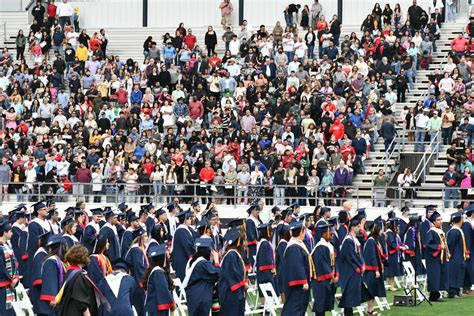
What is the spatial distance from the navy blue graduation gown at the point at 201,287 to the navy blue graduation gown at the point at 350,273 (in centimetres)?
380

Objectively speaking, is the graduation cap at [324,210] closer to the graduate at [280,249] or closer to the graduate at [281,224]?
the graduate at [281,224]

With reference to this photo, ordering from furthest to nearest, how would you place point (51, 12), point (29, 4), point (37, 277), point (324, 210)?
point (29, 4)
point (51, 12)
point (324, 210)
point (37, 277)

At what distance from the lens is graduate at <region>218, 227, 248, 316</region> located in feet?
77.0

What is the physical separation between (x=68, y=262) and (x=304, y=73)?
2827cm

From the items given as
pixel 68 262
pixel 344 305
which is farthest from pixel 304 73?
pixel 68 262

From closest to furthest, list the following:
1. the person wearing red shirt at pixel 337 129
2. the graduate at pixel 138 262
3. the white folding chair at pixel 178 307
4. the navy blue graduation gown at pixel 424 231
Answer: the graduate at pixel 138 262
the white folding chair at pixel 178 307
the navy blue graduation gown at pixel 424 231
the person wearing red shirt at pixel 337 129

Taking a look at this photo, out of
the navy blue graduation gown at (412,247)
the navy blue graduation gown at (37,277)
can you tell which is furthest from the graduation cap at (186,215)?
the navy blue graduation gown at (37,277)

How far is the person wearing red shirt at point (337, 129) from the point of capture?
42000 millimetres

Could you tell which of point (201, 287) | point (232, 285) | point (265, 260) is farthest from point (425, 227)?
point (201, 287)

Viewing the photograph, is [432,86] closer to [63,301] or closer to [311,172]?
[311,172]

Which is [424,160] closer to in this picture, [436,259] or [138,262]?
[436,259]

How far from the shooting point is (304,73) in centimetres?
4612

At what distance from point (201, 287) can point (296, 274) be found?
203 cm

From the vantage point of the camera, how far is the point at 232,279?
77.1 ft
